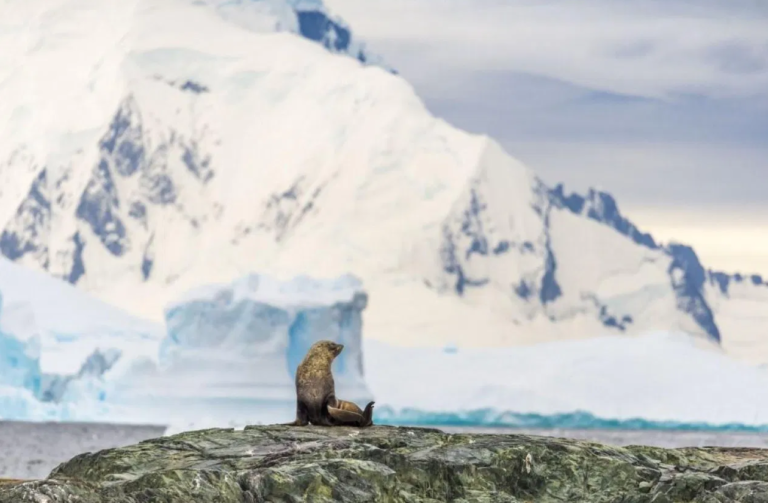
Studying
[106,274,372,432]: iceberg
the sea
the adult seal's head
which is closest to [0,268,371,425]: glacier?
[106,274,372,432]: iceberg

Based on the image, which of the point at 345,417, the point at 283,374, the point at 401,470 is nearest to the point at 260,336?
the point at 283,374

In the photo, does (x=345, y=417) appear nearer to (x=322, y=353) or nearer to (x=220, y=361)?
(x=322, y=353)

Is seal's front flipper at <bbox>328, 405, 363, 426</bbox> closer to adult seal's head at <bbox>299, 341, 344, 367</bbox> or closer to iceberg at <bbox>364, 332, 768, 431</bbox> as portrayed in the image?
adult seal's head at <bbox>299, 341, 344, 367</bbox>

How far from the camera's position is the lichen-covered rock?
1487 centimetres

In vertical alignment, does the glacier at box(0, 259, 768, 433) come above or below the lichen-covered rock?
above

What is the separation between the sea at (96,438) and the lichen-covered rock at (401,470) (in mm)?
42636

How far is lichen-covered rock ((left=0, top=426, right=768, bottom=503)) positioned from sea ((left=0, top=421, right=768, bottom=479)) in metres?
42.6

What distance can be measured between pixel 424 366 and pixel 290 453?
127893 millimetres

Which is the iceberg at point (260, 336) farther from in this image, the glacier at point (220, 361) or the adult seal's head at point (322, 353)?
the adult seal's head at point (322, 353)

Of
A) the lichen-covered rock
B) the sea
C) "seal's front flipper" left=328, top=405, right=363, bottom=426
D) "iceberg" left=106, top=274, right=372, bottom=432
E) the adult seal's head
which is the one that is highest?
"iceberg" left=106, top=274, right=372, bottom=432

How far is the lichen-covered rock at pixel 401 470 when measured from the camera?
48.8 feet

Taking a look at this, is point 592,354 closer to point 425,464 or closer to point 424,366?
point 424,366

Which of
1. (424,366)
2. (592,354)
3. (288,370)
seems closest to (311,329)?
(288,370)

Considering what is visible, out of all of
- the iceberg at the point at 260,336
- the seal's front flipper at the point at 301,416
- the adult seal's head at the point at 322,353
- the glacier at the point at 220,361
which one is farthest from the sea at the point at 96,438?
the seal's front flipper at the point at 301,416
